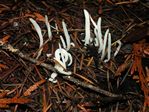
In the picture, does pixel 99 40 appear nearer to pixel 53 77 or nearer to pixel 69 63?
pixel 69 63

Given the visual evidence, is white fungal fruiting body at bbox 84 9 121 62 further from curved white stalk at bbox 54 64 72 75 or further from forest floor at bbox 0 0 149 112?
curved white stalk at bbox 54 64 72 75

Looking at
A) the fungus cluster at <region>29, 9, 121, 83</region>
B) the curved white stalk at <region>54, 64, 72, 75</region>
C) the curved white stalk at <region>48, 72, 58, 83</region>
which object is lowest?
the curved white stalk at <region>48, 72, 58, 83</region>

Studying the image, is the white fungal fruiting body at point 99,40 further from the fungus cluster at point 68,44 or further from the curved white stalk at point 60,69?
the curved white stalk at point 60,69

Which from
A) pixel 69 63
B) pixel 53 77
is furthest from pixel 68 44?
pixel 53 77

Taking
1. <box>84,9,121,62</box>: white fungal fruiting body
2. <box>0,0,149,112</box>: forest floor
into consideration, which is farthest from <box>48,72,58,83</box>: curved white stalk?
<box>84,9,121,62</box>: white fungal fruiting body

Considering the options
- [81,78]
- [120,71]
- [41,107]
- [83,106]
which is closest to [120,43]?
[120,71]

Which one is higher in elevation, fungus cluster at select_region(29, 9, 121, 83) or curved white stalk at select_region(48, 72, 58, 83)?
fungus cluster at select_region(29, 9, 121, 83)

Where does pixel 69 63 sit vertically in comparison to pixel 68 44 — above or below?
below

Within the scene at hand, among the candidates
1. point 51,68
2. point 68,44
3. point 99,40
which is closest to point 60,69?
point 51,68

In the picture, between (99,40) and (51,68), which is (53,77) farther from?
(99,40)

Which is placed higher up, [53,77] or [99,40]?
[99,40]
